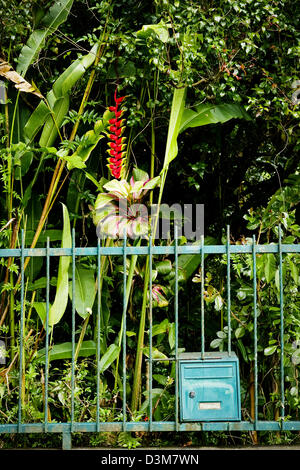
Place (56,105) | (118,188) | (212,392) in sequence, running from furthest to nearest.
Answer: (56,105) < (118,188) < (212,392)

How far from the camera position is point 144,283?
369 centimetres

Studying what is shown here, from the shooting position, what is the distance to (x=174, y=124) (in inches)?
140

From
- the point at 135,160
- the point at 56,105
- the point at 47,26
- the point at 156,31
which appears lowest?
Answer: the point at 135,160

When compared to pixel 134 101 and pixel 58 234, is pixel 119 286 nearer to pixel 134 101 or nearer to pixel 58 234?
pixel 58 234

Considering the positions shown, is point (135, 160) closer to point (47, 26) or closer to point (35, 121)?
point (35, 121)

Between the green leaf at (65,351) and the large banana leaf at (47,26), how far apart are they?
6.40 ft

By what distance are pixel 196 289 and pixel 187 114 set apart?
1.47 meters

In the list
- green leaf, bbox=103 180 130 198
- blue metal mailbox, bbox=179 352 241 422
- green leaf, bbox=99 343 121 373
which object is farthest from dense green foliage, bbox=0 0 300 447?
blue metal mailbox, bbox=179 352 241 422

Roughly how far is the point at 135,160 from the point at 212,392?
1774mm

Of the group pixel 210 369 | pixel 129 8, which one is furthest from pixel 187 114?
pixel 210 369

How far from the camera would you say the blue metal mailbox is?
125 inches

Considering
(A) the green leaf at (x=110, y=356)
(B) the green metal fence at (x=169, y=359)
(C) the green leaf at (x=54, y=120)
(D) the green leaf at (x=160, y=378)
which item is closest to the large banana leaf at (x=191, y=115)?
(B) the green metal fence at (x=169, y=359)

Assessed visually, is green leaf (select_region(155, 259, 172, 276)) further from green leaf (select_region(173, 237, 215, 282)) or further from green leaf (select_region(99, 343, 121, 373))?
green leaf (select_region(99, 343, 121, 373))

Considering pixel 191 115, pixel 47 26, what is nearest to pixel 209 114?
pixel 191 115
